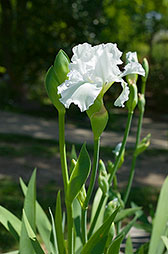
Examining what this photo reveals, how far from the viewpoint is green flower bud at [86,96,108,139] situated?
94 cm

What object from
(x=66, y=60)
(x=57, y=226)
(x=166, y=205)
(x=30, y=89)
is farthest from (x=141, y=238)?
(x=30, y=89)

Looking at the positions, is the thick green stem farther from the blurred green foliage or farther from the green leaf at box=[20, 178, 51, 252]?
the blurred green foliage

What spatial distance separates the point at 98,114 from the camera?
97cm

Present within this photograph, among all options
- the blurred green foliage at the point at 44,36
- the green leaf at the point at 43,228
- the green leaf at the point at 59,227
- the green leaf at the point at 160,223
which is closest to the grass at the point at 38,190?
the green leaf at the point at 160,223

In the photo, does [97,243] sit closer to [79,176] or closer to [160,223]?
[79,176]

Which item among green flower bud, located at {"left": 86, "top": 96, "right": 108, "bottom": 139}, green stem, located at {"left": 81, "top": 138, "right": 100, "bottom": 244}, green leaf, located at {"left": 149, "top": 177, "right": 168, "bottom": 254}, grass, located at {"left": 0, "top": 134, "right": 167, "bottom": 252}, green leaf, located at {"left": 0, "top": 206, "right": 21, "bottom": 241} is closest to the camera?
green flower bud, located at {"left": 86, "top": 96, "right": 108, "bottom": 139}

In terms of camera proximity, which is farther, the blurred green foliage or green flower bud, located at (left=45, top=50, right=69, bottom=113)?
the blurred green foliage

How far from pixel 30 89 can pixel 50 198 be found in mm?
6416

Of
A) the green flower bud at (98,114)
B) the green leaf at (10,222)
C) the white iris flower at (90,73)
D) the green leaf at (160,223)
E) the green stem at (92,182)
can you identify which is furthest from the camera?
the green leaf at (160,223)

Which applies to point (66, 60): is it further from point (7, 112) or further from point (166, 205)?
point (7, 112)

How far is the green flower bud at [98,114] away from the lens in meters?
0.94

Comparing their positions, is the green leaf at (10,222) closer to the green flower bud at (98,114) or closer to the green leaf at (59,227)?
the green leaf at (59,227)

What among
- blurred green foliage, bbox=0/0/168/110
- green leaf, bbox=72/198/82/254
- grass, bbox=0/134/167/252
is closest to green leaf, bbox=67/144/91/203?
green leaf, bbox=72/198/82/254

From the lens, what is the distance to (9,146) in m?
4.59
